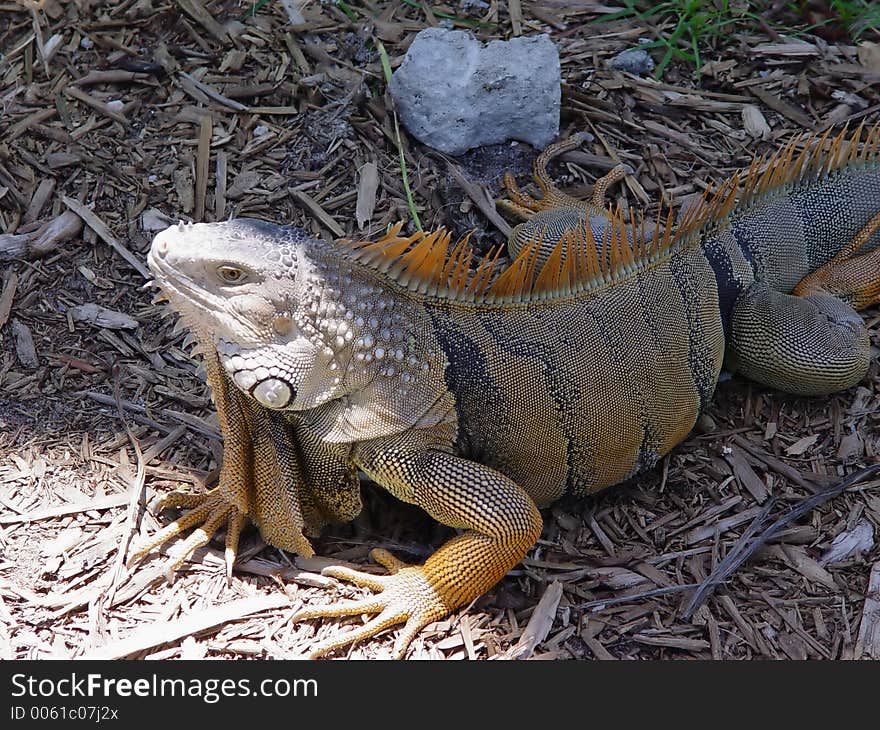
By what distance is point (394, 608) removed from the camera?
3.57 meters

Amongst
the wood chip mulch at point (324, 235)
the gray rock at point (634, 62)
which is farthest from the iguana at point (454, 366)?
the gray rock at point (634, 62)

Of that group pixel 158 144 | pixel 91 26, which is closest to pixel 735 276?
pixel 158 144

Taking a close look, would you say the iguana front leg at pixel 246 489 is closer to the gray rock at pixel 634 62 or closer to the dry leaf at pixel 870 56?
the gray rock at pixel 634 62

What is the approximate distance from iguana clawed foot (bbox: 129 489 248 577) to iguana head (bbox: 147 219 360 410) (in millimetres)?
732

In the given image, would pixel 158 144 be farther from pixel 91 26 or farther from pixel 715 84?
pixel 715 84

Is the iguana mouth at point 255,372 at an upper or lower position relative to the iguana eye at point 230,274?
lower

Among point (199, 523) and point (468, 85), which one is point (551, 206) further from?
point (199, 523)

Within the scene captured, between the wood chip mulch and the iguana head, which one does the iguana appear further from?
the wood chip mulch

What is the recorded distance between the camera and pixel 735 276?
4367 millimetres

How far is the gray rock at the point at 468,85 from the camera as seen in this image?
5180 millimetres

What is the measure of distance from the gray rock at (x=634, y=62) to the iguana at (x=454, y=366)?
5.96ft

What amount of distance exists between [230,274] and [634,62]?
11.6 feet

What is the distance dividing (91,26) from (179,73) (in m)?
0.63

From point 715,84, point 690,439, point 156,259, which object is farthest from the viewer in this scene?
point 715,84
